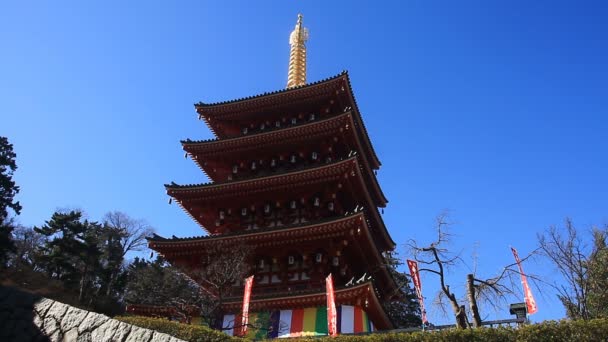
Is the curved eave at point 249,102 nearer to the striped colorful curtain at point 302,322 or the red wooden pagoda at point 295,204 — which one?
the red wooden pagoda at point 295,204

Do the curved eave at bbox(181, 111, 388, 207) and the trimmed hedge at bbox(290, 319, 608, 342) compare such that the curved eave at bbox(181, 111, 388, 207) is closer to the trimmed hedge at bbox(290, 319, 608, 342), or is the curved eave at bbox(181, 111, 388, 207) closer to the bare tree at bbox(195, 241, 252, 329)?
the bare tree at bbox(195, 241, 252, 329)

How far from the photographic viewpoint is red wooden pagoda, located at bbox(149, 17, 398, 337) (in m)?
18.4

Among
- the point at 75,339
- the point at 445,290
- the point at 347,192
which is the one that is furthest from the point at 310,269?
the point at 75,339

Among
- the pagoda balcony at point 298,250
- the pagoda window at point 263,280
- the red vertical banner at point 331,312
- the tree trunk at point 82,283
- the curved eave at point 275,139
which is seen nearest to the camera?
the red vertical banner at point 331,312

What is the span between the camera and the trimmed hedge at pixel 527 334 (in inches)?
453

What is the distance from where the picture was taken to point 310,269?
1973cm

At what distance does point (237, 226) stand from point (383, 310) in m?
7.82

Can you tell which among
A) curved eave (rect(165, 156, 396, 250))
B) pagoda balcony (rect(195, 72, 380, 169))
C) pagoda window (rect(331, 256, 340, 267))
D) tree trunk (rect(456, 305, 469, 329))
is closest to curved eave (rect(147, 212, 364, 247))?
pagoda window (rect(331, 256, 340, 267))

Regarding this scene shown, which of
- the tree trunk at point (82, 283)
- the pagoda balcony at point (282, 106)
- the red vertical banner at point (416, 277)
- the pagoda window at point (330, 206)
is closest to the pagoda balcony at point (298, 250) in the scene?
the pagoda window at point (330, 206)

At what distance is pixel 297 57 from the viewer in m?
33.6

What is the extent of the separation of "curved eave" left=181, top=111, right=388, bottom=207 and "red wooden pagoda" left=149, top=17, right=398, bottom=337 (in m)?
0.05

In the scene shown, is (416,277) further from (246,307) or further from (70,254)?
(70,254)

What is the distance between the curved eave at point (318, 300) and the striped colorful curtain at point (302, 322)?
22 cm

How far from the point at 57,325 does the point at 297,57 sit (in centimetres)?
2475
